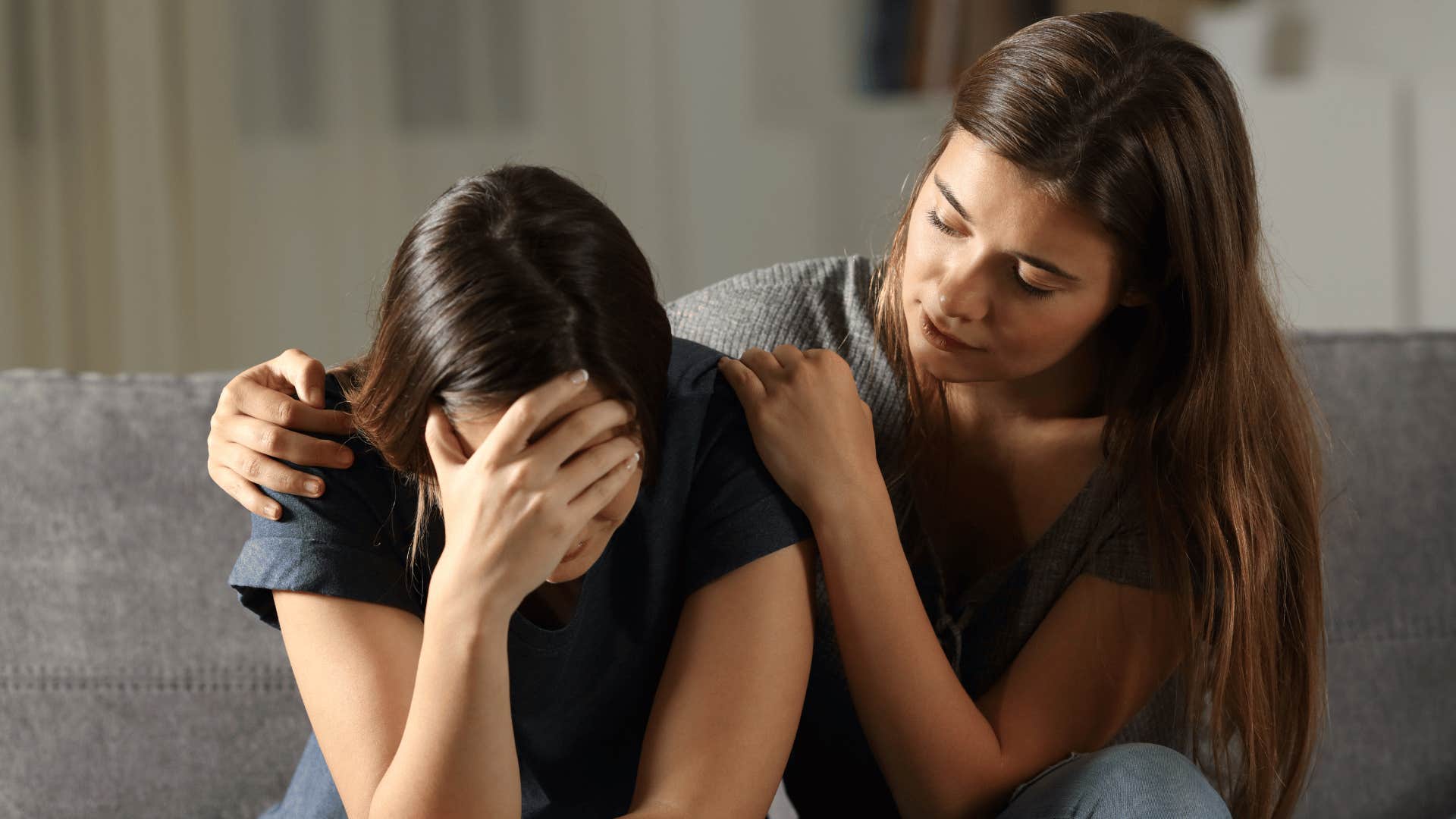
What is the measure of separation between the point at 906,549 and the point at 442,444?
1.60ft

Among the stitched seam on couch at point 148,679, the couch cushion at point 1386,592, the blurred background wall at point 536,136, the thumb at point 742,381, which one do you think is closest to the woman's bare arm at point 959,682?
the thumb at point 742,381

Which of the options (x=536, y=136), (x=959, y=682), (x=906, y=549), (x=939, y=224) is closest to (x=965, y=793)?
(x=959, y=682)

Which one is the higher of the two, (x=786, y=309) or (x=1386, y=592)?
(x=786, y=309)

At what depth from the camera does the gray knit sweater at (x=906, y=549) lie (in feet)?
3.71

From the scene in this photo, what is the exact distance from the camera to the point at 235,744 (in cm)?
132

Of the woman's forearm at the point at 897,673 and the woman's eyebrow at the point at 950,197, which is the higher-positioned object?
the woman's eyebrow at the point at 950,197

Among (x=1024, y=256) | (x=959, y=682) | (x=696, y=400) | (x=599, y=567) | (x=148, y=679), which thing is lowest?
(x=148, y=679)

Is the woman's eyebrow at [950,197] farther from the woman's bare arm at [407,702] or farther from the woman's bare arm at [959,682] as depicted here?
the woman's bare arm at [407,702]

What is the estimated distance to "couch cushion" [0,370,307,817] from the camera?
1.29 metres

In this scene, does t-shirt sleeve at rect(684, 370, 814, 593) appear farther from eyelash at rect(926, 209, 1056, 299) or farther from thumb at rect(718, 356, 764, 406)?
eyelash at rect(926, 209, 1056, 299)

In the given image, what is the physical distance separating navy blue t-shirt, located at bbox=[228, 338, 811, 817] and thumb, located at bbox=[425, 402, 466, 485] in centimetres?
12

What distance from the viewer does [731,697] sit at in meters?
0.90

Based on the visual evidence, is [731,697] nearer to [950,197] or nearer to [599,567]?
[599,567]

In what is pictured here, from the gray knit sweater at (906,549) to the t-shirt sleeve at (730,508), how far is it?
185 millimetres
